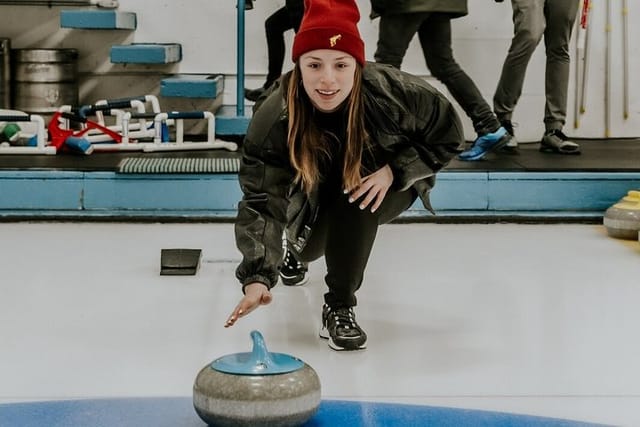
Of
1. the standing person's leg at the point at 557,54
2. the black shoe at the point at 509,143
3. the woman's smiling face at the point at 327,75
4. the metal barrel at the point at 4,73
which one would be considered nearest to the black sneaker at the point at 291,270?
the woman's smiling face at the point at 327,75

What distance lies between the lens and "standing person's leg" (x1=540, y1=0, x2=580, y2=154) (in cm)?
569

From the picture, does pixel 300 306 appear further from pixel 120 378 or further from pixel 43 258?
pixel 43 258

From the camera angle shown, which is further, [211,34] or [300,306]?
[211,34]

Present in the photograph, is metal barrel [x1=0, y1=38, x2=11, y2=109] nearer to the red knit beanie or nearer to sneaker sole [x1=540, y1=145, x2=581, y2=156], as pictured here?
sneaker sole [x1=540, y1=145, x2=581, y2=156]

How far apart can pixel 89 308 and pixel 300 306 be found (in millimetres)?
662

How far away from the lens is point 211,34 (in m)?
6.80

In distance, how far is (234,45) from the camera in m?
6.79

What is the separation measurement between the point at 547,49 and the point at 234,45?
77.8 inches

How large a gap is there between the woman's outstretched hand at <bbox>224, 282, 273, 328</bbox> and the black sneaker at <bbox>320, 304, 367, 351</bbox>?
542 mm

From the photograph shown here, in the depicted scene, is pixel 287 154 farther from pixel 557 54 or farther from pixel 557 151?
pixel 557 151

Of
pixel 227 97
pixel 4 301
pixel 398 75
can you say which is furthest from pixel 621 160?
pixel 4 301

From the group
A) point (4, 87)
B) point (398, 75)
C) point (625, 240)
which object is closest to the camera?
point (398, 75)

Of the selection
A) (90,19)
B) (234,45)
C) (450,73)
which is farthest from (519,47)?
(90,19)

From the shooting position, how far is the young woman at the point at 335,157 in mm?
2707
